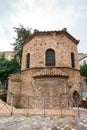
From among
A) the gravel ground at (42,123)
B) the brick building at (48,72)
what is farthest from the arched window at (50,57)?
the gravel ground at (42,123)

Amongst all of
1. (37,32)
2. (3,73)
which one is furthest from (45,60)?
(3,73)

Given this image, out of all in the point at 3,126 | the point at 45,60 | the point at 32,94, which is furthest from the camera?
the point at 45,60

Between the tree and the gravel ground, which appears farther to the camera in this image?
the tree

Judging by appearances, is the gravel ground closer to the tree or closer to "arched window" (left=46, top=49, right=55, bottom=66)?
"arched window" (left=46, top=49, right=55, bottom=66)

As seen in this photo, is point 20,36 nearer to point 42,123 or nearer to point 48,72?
point 48,72

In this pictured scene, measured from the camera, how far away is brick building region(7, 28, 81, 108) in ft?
56.8

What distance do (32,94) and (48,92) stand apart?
224 cm

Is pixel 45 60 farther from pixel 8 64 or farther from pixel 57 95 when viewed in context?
pixel 8 64

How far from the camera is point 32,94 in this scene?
60.7 feet

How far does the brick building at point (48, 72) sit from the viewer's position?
1731 cm

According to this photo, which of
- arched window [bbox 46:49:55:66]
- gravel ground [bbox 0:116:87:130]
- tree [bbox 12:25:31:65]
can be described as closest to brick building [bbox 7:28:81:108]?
arched window [bbox 46:49:55:66]

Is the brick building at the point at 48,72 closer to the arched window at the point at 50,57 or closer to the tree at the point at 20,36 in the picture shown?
the arched window at the point at 50,57

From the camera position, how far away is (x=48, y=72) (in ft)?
59.2

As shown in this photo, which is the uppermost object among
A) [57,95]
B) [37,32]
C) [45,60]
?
[37,32]
